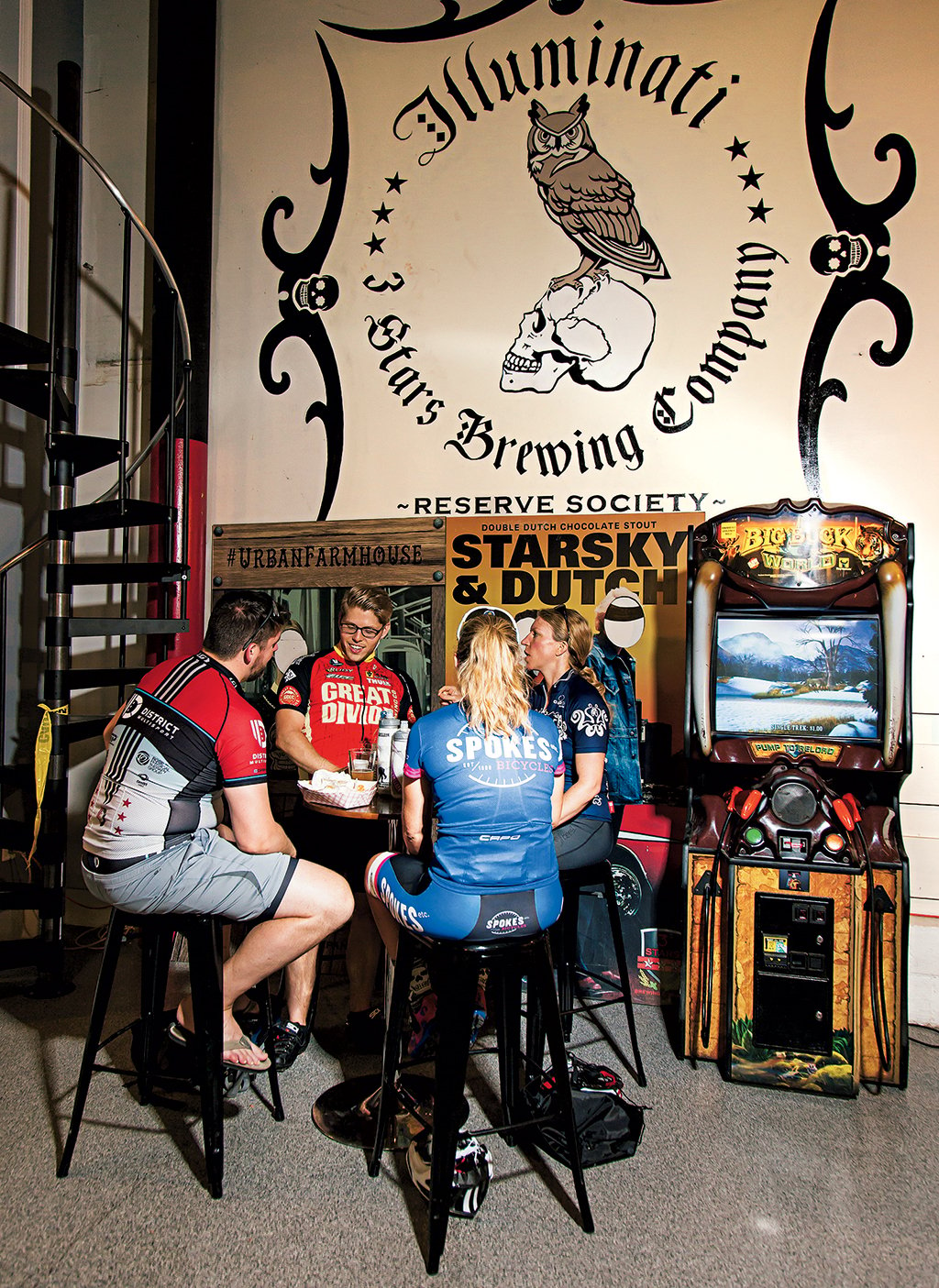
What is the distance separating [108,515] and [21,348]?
2.69ft

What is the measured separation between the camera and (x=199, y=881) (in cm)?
232

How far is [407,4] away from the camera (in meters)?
4.08

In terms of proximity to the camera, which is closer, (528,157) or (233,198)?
(528,157)

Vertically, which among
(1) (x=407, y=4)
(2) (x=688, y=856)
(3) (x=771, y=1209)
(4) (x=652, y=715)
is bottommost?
(3) (x=771, y=1209)

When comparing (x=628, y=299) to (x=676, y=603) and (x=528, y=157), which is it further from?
(x=676, y=603)

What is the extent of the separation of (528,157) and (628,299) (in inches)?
32.9

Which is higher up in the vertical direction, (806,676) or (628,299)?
(628,299)

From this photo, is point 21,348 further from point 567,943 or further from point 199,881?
point 567,943

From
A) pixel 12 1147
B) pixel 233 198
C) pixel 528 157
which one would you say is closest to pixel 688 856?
pixel 12 1147

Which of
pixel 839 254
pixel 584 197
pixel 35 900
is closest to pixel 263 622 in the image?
pixel 35 900

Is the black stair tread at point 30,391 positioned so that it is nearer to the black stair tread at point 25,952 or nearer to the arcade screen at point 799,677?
the black stair tread at point 25,952

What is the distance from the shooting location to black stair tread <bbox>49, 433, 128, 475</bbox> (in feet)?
11.4

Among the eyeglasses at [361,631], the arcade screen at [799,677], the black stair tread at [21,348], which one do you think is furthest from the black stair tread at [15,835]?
the arcade screen at [799,677]

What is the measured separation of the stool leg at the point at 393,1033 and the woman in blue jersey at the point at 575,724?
0.65m
